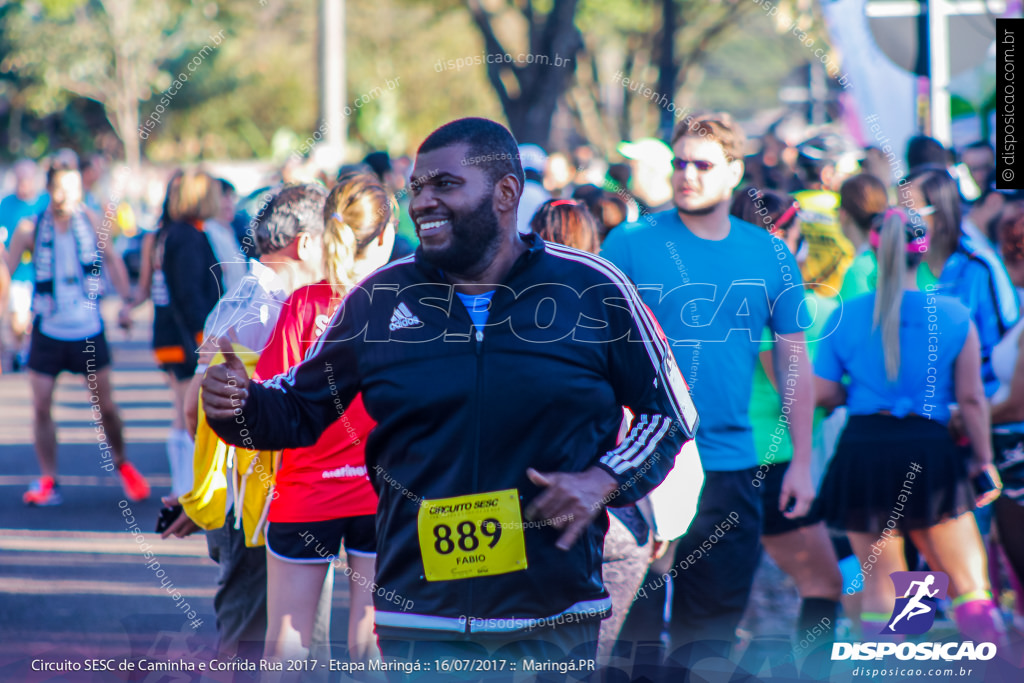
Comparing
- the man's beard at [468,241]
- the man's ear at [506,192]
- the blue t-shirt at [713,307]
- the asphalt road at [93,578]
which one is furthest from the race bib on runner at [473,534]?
the blue t-shirt at [713,307]

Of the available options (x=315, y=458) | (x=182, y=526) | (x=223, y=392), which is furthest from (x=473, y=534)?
(x=182, y=526)

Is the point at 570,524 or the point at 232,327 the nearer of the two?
the point at 570,524

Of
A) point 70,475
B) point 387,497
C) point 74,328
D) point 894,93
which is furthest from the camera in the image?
point 894,93

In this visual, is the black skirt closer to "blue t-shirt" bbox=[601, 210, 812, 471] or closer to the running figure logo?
the running figure logo

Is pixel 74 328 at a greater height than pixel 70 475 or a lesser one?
greater

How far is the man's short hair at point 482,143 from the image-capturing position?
2791 millimetres

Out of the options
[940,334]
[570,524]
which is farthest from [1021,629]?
[570,524]

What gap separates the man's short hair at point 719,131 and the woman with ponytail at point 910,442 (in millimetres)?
686

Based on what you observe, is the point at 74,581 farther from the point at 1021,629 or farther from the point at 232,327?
the point at 1021,629

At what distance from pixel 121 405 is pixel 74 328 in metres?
4.28

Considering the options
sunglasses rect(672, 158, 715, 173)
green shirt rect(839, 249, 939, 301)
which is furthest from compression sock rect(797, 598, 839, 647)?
sunglasses rect(672, 158, 715, 173)

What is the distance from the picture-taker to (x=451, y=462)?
2.72m

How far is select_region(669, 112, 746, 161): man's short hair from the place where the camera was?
4309 millimetres

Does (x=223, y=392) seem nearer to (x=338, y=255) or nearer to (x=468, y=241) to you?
(x=468, y=241)
